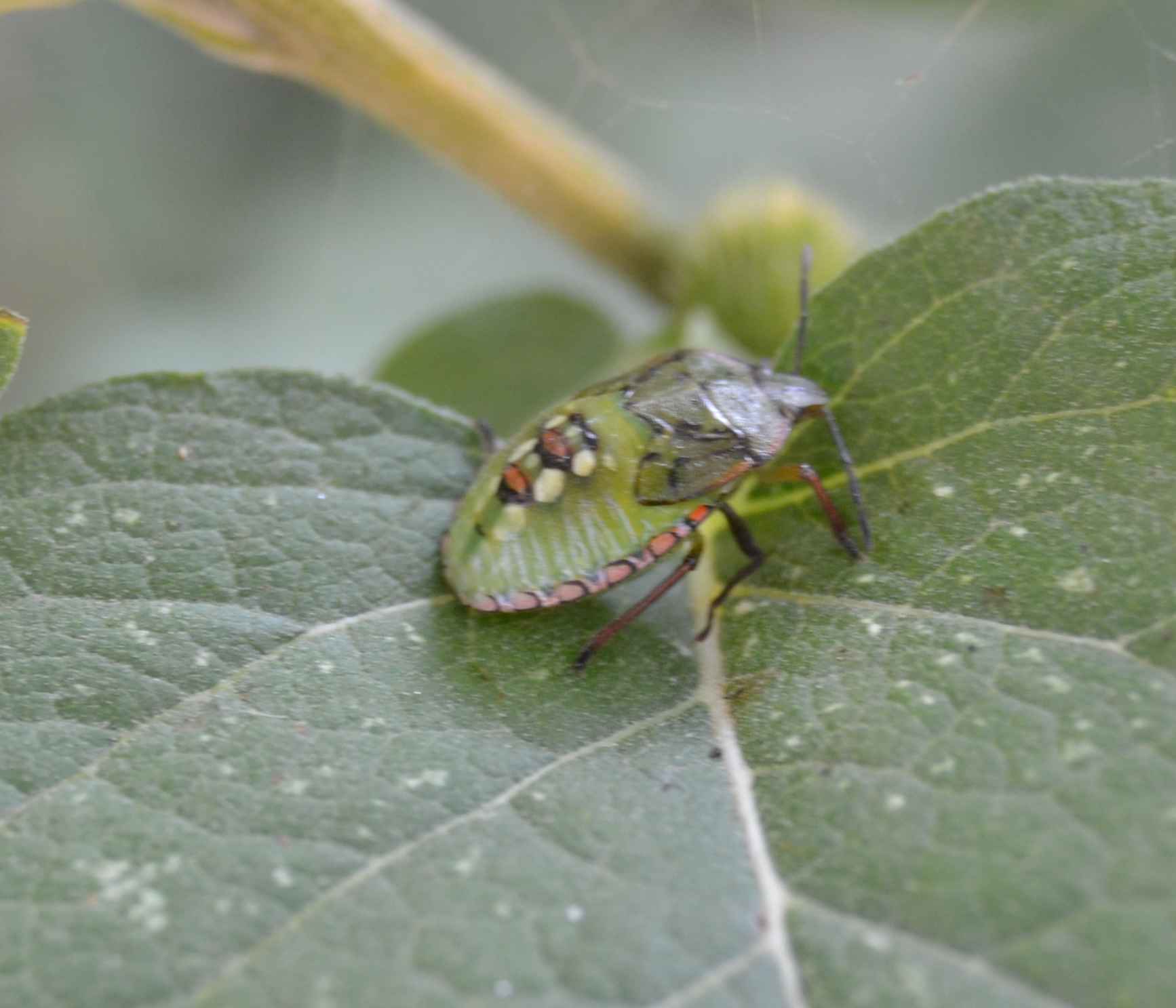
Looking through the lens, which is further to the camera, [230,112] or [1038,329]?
[230,112]

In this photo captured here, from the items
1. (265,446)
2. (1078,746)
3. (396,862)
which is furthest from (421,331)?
(1078,746)

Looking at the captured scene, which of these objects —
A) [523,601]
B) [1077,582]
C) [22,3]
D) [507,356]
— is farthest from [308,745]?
[507,356]

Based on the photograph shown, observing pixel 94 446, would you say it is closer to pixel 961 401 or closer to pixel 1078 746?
pixel 961 401

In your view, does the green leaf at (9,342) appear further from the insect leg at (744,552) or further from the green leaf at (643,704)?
the insect leg at (744,552)

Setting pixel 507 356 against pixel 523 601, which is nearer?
pixel 523 601

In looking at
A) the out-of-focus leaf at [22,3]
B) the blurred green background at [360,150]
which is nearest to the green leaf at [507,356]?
the blurred green background at [360,150]

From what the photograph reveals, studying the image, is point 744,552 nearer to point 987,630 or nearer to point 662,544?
point 662,544
